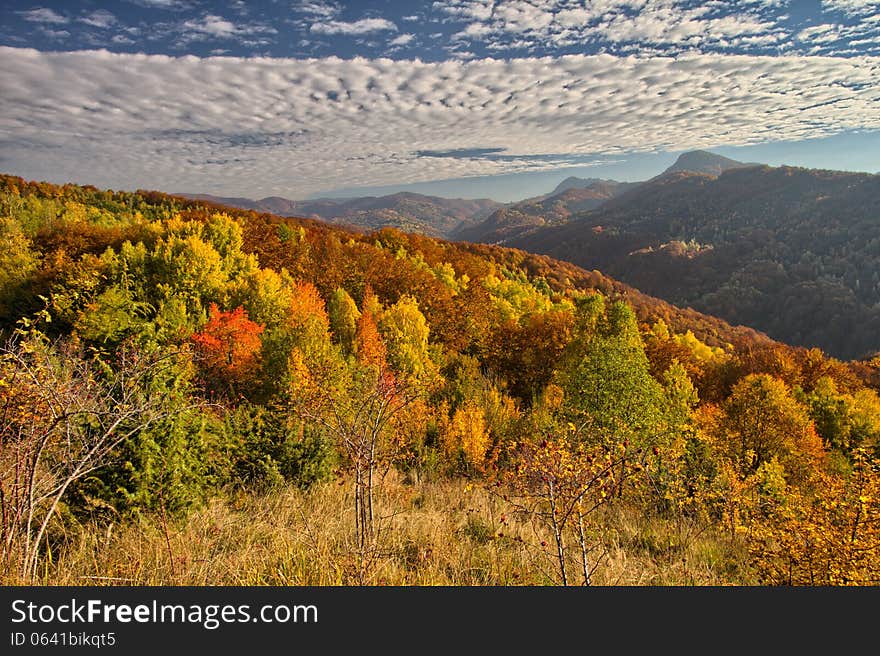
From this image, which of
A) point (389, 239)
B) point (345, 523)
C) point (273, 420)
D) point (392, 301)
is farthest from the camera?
point (389, 239)

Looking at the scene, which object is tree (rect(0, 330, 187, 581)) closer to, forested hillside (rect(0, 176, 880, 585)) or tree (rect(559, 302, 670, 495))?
forested hillside (rect(0, 176, 880, 585))

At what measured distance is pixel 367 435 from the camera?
326 inches

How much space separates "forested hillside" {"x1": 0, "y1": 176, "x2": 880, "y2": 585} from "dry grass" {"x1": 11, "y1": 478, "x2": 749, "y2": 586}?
5 cm

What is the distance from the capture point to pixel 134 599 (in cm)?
396

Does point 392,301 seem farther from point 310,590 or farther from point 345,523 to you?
point 310,590

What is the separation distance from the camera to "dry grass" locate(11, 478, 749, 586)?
5.39 metres

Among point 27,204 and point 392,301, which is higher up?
point 27,204

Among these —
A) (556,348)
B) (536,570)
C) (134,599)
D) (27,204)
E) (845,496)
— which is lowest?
(556,348)

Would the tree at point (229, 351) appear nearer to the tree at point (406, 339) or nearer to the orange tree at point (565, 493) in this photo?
the tree at point (406, 339)

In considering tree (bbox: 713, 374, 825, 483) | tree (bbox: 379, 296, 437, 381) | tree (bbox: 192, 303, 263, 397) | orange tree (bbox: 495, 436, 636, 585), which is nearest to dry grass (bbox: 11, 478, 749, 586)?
orange tree (bbox: 495, 436, 636, 585)

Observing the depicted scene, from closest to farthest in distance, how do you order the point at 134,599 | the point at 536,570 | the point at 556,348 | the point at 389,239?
the point at 134,599
the point at 536,570
the point at 556,348
the point at 389,239

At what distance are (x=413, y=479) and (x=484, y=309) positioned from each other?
3642 cm

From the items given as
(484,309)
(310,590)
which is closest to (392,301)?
(484,309)

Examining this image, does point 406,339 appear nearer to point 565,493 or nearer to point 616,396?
point 616,396
